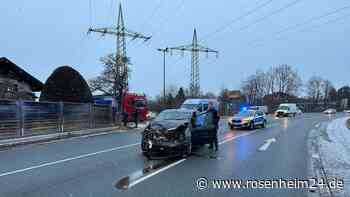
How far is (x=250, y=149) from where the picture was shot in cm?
1730

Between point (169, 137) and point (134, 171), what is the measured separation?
3.32 m

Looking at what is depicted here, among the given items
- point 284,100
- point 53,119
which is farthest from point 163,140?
point 284,100

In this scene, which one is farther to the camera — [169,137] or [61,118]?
[61,118]

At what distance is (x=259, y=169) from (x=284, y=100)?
11102cm

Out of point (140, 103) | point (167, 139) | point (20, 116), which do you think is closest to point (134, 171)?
point (167, 139)

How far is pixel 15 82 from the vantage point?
34094 mm

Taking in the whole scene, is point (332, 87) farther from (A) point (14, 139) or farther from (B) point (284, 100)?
(A) point (14, 139)

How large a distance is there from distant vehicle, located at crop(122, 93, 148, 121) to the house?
29.7 ft

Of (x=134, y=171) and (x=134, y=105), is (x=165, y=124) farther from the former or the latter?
(x=134, y=105)

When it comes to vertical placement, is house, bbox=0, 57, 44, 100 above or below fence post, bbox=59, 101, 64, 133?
above

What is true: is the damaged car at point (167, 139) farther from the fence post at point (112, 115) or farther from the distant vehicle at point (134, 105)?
the distant vehicle at point (134, 105)

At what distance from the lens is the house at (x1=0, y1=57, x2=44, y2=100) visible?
104 ft

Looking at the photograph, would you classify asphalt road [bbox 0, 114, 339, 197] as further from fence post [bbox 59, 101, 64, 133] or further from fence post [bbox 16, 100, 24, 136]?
fence post [bbox 59, 101, 64, 133]

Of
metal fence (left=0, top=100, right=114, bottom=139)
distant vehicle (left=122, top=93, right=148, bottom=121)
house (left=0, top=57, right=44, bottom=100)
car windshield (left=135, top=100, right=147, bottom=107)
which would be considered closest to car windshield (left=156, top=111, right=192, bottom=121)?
metal fence (left=0, top=100, right=114, bottom=139)
